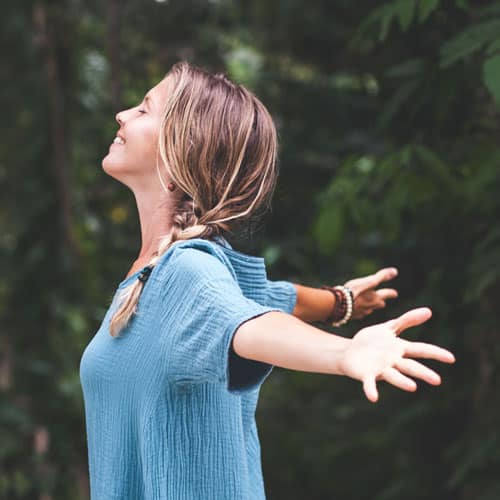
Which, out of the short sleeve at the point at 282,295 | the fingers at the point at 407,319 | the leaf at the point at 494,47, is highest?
the leaf at the point at 494,47

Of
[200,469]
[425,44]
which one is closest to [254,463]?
[200,469]

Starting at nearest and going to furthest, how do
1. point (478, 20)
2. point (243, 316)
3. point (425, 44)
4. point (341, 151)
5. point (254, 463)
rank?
1. point (243, 316)
2. point (254, 463)
3. point (478, 20)
4. point (425, 44)
5. point (341, 151)

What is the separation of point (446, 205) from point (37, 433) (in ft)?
8.34

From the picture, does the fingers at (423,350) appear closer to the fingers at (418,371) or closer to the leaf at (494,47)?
the fingers at (418,371)

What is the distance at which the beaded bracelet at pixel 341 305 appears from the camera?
6.40 feet

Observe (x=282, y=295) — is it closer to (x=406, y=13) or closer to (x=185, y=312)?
(x=185, y=312)

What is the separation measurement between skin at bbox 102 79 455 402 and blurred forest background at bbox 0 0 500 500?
1467mm

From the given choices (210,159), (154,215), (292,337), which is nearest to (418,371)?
(292,337)

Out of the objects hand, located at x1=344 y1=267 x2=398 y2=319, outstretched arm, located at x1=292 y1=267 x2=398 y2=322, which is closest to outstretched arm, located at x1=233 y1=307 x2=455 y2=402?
outstretched arm, located at x1=292 y1=267 x2=398 y2=322

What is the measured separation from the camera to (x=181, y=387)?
52.9 inches

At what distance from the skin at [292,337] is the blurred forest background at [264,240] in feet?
4.81

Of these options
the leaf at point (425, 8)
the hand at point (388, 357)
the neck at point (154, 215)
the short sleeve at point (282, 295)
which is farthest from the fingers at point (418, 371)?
the leaf at point (425, 8)

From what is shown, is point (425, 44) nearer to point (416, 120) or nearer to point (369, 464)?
point (416, 120)

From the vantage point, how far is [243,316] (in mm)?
1166
